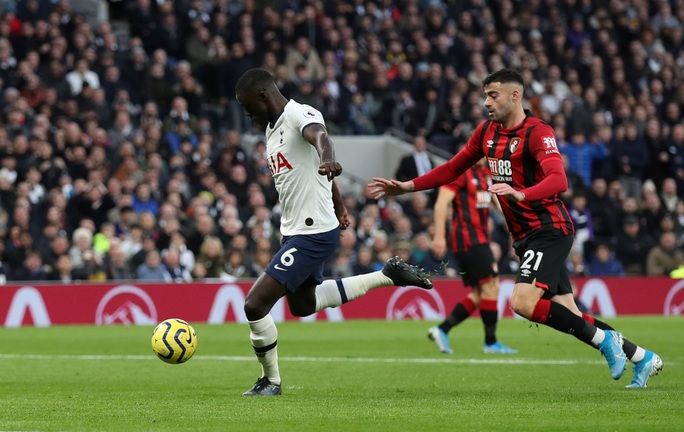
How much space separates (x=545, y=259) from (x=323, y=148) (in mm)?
2033

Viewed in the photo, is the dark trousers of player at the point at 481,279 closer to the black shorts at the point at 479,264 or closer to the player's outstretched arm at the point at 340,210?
the black shorts at the point at 479,264

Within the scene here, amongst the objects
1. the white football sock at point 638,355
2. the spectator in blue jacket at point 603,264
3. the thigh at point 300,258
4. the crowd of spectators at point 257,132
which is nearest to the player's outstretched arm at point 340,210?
the thigh at point 300,258

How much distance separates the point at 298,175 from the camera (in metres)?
9.54

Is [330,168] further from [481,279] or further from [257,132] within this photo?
[257,132]

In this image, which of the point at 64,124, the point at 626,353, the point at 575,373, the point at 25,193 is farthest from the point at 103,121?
the point at 626,353

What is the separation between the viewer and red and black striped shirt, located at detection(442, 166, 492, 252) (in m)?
14.7

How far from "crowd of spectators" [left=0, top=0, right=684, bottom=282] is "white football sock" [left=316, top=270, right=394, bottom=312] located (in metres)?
10.8

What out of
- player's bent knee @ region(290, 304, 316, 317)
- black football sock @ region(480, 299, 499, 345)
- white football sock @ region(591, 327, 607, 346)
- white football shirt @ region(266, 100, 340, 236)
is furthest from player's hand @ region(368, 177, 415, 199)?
black football sock @ region(480, 299, 499, 345)

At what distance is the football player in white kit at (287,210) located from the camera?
9.40m

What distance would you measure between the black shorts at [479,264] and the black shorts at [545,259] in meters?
4.78

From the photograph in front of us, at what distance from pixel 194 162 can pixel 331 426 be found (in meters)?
16.3

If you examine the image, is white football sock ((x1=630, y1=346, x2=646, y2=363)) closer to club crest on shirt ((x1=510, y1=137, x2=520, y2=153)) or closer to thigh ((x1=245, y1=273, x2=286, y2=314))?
club crest on shirt ((x1=510, y1=137, x2=520, y2=153))

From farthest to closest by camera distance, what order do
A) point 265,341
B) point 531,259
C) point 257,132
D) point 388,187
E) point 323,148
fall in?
point 257,132 → point 388,187 → point 531,259 → point 265,341 → point 323,148

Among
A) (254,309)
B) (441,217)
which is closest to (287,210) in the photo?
(254,309)
